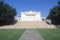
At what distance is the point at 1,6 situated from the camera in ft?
135

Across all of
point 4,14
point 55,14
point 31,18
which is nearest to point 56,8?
point 55,14

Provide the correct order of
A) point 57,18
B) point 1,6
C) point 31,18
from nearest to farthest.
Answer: point 1,6
point 57,18
point 31,18

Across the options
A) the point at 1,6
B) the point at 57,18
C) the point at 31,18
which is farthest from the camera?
the point at 31,18

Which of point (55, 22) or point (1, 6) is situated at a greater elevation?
point (1, 6)

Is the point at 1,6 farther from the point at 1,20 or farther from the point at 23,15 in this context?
the point at 23,15

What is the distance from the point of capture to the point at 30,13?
80.0 meters

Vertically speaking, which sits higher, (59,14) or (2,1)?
(2,1)

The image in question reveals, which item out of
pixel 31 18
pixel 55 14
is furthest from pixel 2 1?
pixel 31 18

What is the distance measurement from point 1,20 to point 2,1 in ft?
15.9

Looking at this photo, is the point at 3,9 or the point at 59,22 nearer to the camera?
the point at 3,9

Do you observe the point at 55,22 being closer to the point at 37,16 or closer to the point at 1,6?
the point at 1,6

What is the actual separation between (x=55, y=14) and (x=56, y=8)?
2.20m

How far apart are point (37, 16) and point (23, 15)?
6.50 m

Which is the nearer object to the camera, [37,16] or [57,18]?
[57,18]
